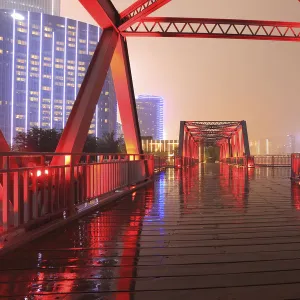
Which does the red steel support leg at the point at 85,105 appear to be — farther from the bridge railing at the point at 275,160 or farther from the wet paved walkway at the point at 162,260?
the bridge railing at the point at 275,160

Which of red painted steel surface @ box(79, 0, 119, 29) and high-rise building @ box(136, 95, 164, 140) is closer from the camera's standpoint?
red painted steel surface @ box(79, 0, 119, 29)

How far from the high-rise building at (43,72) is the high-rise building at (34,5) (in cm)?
6173

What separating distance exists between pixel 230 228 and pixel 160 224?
1.05 m

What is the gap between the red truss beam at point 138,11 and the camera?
1023 centimetres

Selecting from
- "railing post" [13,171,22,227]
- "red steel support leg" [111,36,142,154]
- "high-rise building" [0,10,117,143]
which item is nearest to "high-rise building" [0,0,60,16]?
"high-rise building" [0,10,117,143]

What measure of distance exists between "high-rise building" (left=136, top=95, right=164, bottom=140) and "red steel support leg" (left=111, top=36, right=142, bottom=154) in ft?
242

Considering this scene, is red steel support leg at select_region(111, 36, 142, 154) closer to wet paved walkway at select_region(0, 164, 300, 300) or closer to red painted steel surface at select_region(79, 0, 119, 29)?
red painted steel surface at select_region(79, 0, 119, 29)

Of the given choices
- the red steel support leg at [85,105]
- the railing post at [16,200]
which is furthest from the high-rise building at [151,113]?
the railing post at [16,200]

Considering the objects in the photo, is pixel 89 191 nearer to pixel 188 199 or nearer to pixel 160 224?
pixel 160 224

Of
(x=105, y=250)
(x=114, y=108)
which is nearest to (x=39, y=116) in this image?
(x=114, y=108)

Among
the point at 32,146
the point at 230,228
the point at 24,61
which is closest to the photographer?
the point at 230,228

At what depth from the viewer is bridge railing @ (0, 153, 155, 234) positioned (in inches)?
158

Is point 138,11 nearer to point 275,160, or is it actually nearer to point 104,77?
point 104,77

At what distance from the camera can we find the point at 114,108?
126 meters
